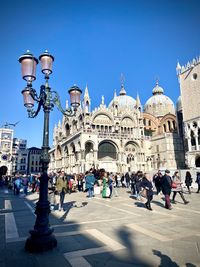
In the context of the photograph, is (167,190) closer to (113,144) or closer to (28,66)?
(28,66)

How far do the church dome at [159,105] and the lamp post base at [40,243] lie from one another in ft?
203

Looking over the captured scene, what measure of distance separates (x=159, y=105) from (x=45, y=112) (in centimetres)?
6197

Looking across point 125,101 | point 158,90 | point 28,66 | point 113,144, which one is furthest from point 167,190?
point 158,90

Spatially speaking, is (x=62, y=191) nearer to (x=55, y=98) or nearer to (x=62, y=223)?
(x=62, y=223)

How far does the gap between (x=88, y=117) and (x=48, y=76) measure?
34345mm

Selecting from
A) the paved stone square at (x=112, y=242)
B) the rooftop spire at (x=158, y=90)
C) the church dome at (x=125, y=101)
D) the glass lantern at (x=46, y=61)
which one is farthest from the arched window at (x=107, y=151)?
the rooftop spire at (x=158, y=90)

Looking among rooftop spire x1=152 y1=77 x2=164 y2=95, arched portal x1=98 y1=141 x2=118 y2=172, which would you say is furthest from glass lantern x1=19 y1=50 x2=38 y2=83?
rooftop spire x1=152 y1=77 x2=164 y2=95

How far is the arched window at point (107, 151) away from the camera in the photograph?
4077cm

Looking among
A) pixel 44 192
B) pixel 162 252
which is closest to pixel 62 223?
pixel 44 192

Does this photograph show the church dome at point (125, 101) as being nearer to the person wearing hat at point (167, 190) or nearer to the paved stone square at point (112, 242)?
the person wearing hat at point (167, 190)

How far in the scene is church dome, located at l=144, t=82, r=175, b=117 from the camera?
208 ft

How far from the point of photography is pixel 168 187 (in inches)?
370

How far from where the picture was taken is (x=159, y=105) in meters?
63.9

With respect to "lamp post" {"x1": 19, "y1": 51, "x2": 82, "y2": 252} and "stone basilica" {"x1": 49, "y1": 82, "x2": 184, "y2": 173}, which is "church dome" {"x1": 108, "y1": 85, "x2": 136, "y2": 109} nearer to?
"stone basilica" {"x1": 49, "y1": 82, "x2": 184, "y2": 173}
